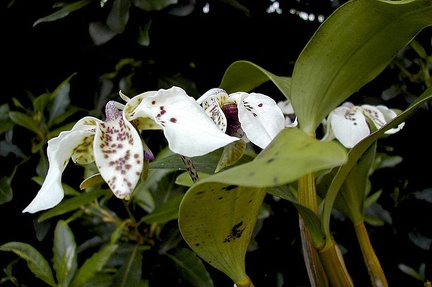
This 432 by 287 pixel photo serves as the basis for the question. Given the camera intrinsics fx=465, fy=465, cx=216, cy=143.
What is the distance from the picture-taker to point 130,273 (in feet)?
2.44

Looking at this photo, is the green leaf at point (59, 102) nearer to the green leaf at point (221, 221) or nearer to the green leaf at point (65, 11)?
the green leaf at point (65, 11)

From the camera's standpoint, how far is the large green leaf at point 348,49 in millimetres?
387

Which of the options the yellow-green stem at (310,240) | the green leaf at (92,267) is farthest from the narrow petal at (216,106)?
the green leaf at (92,267)

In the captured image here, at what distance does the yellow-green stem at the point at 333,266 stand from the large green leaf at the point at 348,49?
0.11 meters

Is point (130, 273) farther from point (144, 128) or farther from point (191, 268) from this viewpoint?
point (144, 128)

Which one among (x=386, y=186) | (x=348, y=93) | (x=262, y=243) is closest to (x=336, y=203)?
(x=348, y=93)

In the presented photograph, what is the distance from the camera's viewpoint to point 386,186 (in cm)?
102

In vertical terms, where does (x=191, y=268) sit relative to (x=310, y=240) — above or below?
below

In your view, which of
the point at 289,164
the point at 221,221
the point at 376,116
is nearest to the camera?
the point at 289,164

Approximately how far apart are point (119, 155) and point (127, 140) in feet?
0.05

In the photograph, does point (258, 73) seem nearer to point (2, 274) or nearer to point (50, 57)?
point (50, 57)

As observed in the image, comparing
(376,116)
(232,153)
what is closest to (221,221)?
(232,153)

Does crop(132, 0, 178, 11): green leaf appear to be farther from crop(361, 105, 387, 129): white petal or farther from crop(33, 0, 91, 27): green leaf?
crop(361, 105, 387, 129): white petal

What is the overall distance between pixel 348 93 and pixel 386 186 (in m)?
0.63
